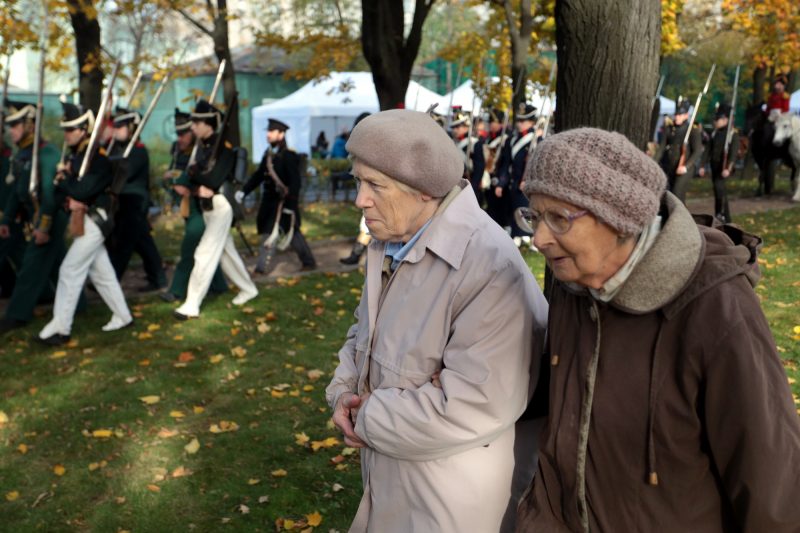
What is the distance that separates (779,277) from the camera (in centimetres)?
982

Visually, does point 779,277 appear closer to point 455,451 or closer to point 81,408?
point 81,408

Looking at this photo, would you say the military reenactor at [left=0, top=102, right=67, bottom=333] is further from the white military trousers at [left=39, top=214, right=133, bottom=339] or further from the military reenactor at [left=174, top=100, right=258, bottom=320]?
the military reenactor at [left=174, top=100, right=258, bottom=320]

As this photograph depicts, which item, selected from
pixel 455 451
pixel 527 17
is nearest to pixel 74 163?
pixel 455 451

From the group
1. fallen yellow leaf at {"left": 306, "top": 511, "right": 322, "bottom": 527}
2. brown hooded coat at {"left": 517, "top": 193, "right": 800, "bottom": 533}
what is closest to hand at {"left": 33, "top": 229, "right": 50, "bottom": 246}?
fallen yellow leaf at {"left": 306, "top": 511, "right": 322, "bottom": 527}

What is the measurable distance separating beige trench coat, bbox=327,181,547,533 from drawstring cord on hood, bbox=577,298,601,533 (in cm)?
31

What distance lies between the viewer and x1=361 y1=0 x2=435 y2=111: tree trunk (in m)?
13.4

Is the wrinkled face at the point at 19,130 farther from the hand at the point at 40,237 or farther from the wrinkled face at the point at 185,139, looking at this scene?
the wrinkled face at the point at 185,139

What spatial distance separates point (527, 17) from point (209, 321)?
1057cm

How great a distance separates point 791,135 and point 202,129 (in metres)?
13.6

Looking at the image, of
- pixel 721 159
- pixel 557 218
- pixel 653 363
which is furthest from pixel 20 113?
pixel 721 159

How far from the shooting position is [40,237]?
8391 mm

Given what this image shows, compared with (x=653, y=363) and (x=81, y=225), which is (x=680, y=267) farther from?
(x=81, y=225)

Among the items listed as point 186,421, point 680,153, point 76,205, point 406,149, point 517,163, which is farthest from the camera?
point 680,153

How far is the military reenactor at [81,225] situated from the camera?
8.07 metres
